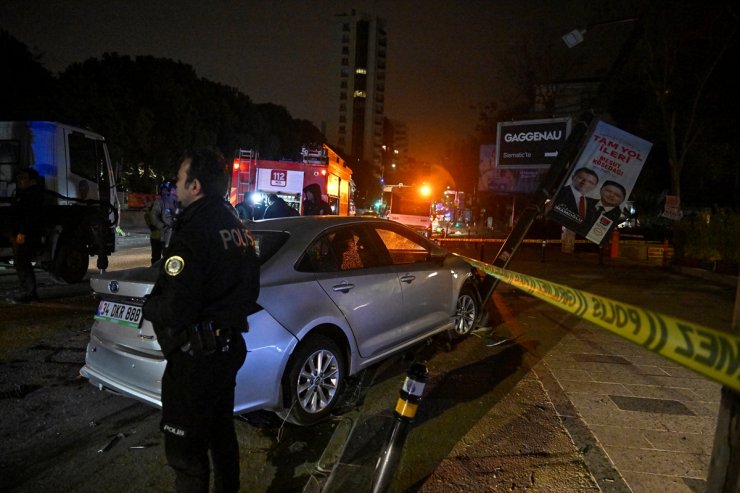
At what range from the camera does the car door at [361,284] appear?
406 cm

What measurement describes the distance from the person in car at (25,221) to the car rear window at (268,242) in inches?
178

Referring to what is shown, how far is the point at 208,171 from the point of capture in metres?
2.42

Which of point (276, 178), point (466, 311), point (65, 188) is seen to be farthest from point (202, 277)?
point (276, 178)

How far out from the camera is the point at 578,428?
3811 mm

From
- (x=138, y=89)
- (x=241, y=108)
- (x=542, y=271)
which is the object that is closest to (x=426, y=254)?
(x=542, y=271)

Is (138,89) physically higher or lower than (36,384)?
higher

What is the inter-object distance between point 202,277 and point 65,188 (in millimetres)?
8868

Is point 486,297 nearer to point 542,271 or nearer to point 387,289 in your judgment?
point 387,289

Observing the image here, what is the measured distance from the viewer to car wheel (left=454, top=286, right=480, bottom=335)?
6027 mm

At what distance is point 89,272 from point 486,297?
8.36 metres

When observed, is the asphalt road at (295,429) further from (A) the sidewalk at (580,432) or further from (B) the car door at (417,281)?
(B) the car door at (417,281)

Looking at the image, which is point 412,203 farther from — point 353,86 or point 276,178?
point 353,86

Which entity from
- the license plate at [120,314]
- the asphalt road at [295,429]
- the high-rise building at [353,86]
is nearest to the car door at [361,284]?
the asphalt road at [295,429]

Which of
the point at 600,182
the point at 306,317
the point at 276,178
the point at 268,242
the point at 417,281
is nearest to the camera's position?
the point at 306,317
